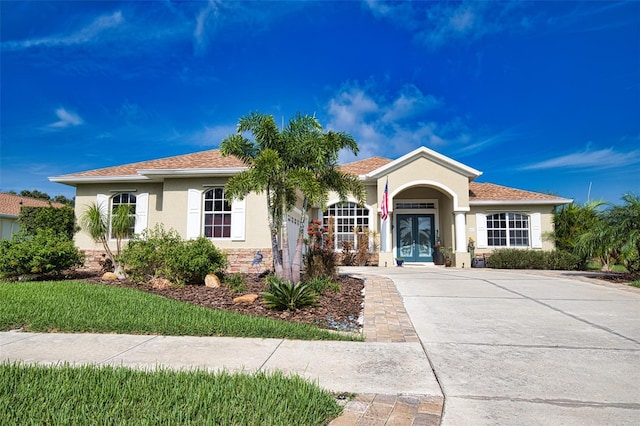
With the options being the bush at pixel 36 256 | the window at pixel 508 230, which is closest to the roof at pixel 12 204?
the bush at pixel 36 256

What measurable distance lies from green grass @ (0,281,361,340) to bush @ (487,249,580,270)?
14174mm

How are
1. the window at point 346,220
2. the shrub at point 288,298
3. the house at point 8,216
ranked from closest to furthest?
1. the shrub at point 288,298
2. the window at point 346,220
3. the house at point 8,216

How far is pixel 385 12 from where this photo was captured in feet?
37.6

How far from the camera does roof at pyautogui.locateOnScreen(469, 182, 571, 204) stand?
59.2 feet

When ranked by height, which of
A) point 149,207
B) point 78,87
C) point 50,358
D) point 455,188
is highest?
point 78,87

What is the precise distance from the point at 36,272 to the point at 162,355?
31.0 ft

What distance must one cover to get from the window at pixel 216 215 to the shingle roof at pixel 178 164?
1.16 meters

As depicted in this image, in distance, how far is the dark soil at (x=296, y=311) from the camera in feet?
21.3

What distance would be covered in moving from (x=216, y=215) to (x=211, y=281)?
512 centimetres

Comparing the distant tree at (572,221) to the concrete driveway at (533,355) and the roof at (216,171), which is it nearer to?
the roof at (216,171)

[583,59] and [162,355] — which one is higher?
[583,59]

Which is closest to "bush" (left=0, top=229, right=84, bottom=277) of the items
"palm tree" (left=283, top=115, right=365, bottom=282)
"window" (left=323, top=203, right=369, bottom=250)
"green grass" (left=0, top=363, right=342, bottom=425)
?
"palm tree" (left=283, top=115, right=365, bottom=282)

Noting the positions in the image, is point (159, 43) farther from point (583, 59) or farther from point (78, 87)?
point (583, 59)

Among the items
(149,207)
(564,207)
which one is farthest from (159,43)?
(564,207)
